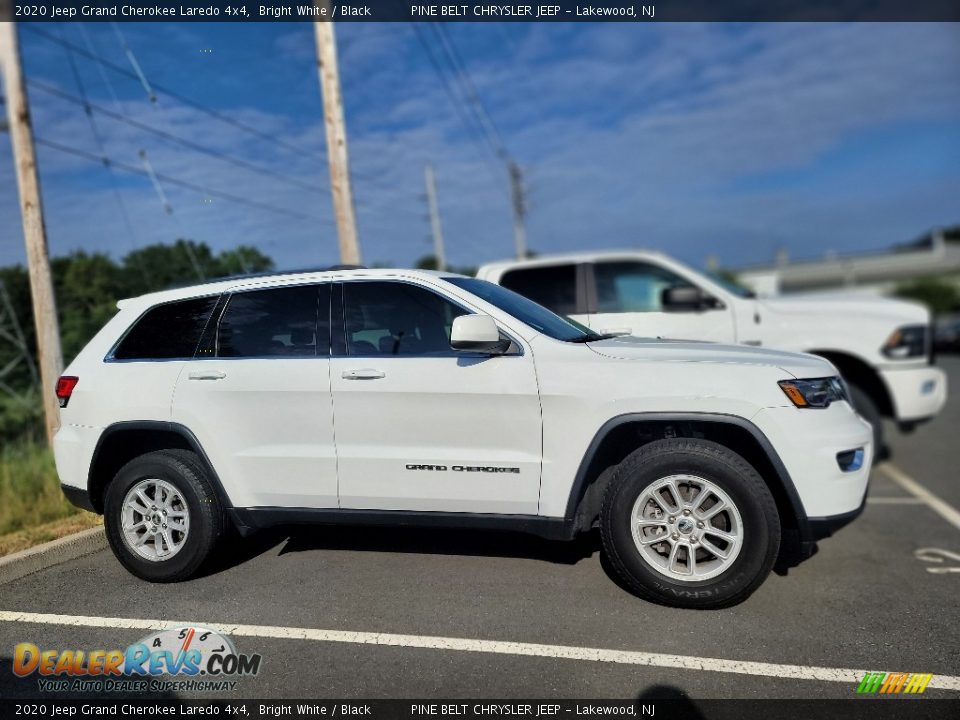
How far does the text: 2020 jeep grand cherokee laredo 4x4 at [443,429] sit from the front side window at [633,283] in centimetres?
255

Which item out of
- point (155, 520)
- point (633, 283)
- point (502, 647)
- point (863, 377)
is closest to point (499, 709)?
point (502, 647)

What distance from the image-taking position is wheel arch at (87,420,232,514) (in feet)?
13.6

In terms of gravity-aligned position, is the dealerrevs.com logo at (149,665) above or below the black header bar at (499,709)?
above

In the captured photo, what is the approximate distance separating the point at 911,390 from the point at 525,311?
463 centimetres

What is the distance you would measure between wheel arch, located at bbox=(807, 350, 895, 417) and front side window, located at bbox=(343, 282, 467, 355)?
14.4 ft

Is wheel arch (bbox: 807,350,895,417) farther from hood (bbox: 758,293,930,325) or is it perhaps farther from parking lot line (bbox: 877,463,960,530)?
parking lot line (bbox: 877,463,960,530)

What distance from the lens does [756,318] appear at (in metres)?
6.80

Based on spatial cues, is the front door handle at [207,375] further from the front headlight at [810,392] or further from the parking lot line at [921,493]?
the parking lot line at [921,493]

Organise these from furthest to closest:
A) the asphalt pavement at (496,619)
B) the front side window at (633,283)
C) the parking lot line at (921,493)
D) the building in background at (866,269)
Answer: the building in background at (866,269) → the front side window at (633,283) → the parking lot line at (921,493) → the asphalt pavement at (496,619)


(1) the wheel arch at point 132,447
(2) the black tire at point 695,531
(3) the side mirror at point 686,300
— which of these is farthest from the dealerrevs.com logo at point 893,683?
(3) the side mirror at point 686,300

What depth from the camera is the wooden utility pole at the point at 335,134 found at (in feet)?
28.7

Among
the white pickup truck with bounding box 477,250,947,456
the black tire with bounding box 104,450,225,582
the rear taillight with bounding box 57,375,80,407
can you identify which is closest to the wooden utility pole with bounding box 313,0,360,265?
the white pickup truck with bounding box 477,250,947,456

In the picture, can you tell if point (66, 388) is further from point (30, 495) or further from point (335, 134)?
point (335, 134)

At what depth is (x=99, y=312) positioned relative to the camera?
882 cm
